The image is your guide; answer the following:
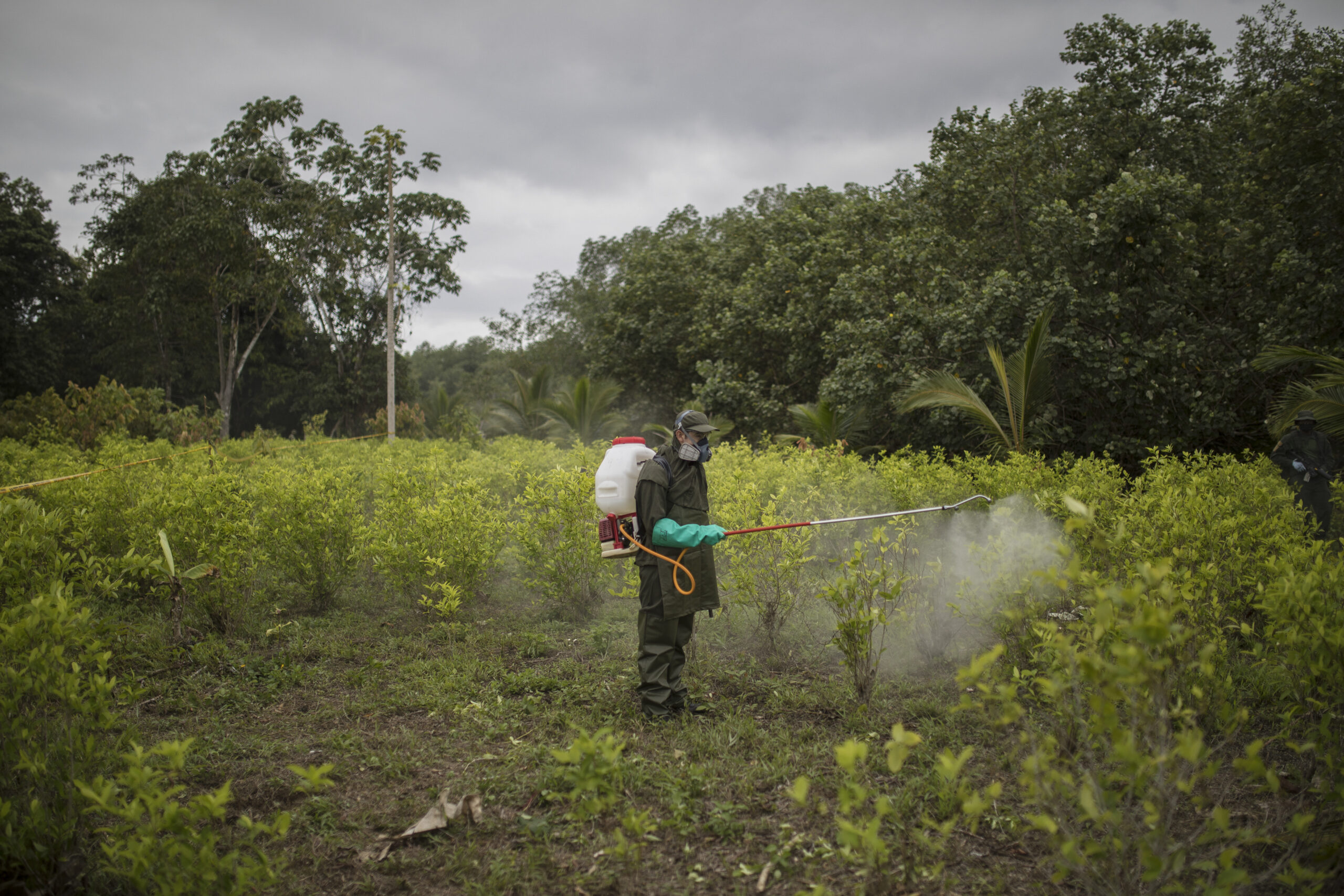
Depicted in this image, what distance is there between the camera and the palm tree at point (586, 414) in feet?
58.0

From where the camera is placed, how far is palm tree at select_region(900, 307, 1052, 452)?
903 cm

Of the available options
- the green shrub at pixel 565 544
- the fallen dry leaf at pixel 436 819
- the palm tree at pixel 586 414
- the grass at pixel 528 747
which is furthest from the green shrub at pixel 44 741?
the palm tree at pixel 586 414

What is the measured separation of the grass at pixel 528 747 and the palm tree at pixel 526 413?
14.4 metres

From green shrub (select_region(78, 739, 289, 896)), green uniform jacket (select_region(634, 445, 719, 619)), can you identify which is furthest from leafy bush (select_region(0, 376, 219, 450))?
green shrub (select_region(78, 739, 289, 896))

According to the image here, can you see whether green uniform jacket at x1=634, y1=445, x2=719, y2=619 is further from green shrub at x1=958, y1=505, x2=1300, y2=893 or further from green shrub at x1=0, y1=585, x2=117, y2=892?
green shrub at x1=0, y1=585, x2=117, y2=892

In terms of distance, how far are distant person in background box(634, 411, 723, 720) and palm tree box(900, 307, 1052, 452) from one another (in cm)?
584

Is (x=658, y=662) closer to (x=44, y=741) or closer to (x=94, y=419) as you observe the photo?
(x=44, y=741)

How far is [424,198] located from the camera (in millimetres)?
24031

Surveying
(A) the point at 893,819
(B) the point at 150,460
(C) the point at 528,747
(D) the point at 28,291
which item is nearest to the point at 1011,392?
(A) the point at 893,819

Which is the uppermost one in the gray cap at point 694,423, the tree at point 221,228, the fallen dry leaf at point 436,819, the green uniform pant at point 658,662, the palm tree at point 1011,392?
the tree at point 221,228

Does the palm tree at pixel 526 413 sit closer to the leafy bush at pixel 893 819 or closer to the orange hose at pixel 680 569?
the orange hose at pixel 680 569

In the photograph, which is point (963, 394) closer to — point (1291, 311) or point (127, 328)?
point (1291, 311)

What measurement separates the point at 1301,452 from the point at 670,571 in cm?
639

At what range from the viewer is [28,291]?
79.5 feet
